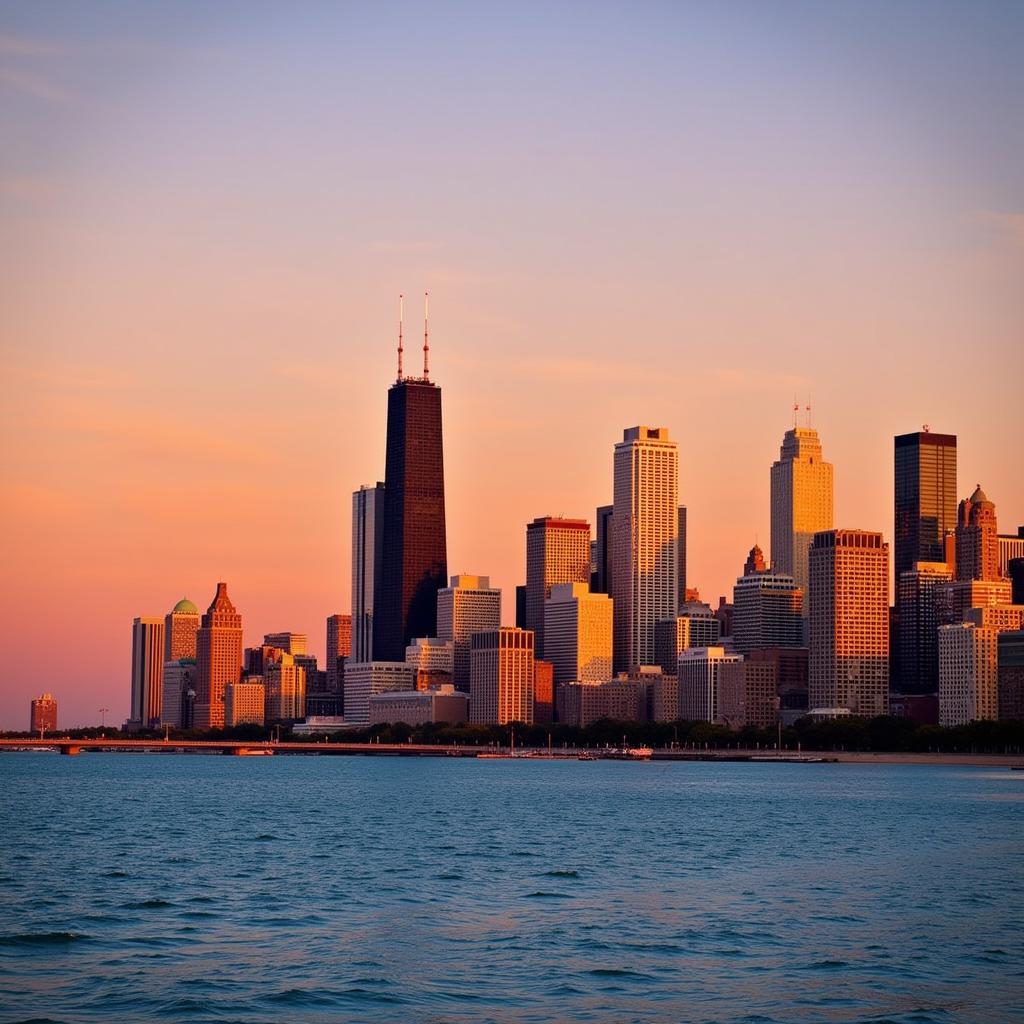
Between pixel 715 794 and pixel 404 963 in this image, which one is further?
pixel 715 794

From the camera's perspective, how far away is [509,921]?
61.7m

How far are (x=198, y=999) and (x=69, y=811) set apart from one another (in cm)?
8712

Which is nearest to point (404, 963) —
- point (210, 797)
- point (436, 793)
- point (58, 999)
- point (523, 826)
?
point (58, 999)

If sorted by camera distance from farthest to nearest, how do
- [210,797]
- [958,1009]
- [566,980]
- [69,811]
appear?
[210,797] < [69,811] < [566,980] < [958,1009]

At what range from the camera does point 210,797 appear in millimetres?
158750

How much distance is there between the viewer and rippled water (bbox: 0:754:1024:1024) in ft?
156

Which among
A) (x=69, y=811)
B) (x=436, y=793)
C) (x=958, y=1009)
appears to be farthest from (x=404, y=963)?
(x=436, y=793)

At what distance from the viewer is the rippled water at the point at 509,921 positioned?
156 ft

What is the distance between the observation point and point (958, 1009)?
154 ft

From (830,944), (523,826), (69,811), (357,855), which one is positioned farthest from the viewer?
(69,811)

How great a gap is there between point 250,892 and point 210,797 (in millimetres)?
91064

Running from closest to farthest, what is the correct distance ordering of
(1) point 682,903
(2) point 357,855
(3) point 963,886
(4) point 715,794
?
(1) point 682,903 → (3) point 963,886 → (2) point 357,855 → (4) point 715,794

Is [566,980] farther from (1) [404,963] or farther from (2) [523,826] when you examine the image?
(2) [523,826]

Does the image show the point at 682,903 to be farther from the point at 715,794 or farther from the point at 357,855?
the point at 715,794
